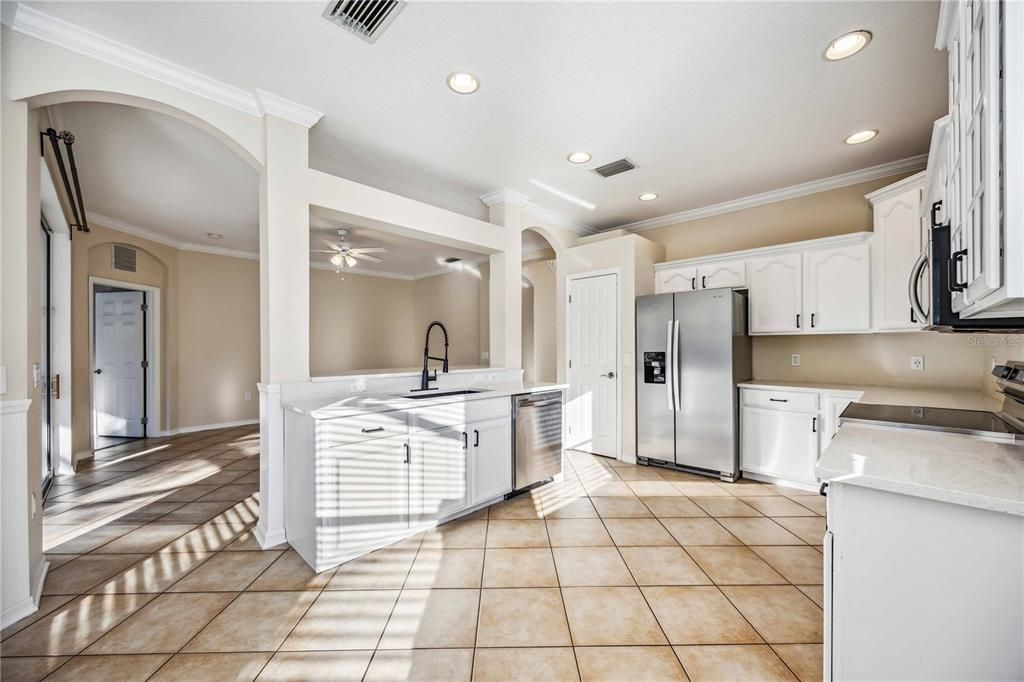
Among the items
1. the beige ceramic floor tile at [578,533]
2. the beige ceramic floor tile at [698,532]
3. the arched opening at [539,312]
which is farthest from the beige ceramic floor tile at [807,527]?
the arched opening at [539,312]

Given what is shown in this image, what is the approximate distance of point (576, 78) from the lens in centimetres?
236

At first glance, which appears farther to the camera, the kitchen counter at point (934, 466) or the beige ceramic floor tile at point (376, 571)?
the beige ceramic floor tile at point (376, 571)

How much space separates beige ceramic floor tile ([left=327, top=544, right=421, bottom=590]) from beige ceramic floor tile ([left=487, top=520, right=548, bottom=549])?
0.51 m

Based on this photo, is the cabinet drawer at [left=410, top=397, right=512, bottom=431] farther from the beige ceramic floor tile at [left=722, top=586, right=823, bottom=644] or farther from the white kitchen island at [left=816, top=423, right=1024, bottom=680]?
the white kitchen island at [left=816, top=423, right=1024, bottom=680]

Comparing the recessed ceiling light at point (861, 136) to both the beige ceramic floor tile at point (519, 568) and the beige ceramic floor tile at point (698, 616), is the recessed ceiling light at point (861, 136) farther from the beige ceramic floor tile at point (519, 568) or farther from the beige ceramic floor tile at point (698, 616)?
the beige ceramic floor tile at point (519, 568)

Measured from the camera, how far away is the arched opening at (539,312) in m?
6.07

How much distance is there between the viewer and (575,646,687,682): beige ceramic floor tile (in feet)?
5.17

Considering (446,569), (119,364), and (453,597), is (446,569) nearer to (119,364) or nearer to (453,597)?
(453,597)

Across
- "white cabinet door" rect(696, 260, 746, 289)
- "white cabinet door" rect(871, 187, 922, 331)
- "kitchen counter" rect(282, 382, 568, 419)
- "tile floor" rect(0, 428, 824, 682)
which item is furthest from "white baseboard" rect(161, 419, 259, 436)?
"white cabinet door" rect(871, 187, 922, 331)

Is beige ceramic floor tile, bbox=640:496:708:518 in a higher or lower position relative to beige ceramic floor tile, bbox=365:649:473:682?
lower

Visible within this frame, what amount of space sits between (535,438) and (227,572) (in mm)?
2113

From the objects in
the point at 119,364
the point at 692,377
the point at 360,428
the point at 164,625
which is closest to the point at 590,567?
the point at 360,428

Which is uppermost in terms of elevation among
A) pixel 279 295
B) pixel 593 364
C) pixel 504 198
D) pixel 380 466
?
pixel 504 198

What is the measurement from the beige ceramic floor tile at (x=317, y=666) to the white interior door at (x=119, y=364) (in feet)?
18.1
